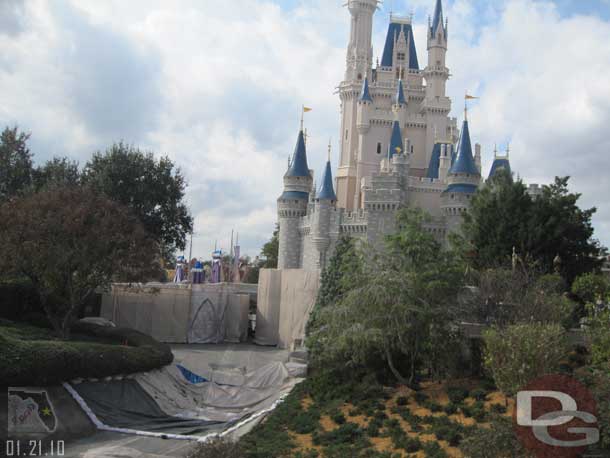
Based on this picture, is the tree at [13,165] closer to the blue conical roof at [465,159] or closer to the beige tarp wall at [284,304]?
the beige tarp wall at [284,304]

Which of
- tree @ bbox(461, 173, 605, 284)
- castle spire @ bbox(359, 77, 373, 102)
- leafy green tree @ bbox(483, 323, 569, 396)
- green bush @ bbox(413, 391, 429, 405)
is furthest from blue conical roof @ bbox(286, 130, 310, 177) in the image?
leafy green tree @ bbox(483, 323, 569, 396)

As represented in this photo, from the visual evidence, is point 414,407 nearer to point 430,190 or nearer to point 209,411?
point 209,411

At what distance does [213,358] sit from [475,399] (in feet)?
41.5

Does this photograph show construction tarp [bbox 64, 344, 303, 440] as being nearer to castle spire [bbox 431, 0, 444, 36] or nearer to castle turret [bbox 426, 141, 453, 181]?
castle turret [bbox 426, 141, 453, 181]

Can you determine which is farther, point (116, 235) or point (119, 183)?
point (119, 183)

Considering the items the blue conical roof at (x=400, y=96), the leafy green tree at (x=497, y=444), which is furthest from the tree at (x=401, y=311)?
the blue conical roof at (x=400, y=96)

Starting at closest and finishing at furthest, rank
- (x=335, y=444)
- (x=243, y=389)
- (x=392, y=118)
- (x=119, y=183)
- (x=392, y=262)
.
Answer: (x=335, y=444), (x=392, y=262), (x=243, y=389), (x=119, y=183), (x=392, y=118)

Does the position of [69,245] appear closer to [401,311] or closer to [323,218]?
[401,311]

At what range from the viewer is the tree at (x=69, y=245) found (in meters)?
18.7

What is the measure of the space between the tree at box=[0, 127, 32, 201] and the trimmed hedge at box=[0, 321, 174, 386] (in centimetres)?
1363

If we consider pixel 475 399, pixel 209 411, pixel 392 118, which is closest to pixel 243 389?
pixel 209 411

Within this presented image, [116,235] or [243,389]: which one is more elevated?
[116,235]

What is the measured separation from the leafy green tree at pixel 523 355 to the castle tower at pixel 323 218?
19970mm

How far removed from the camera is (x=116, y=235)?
19734 millimetres
